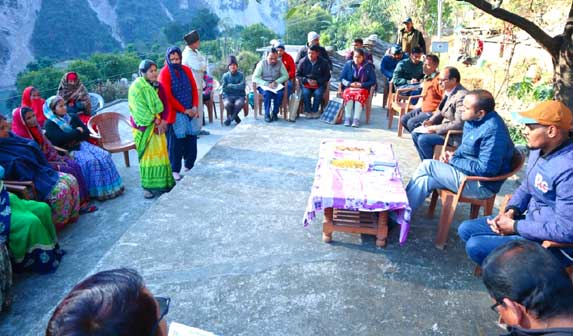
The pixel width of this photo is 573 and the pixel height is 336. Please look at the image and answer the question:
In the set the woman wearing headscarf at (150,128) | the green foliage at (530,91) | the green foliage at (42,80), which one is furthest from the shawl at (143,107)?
the green foliage at (42,80)

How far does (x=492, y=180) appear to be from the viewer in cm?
283

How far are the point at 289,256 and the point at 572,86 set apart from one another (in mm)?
2952

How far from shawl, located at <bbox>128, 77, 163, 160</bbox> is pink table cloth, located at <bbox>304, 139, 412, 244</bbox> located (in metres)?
1.87

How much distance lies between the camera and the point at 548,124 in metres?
2.19

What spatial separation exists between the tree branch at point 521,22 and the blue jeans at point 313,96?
3417 mm

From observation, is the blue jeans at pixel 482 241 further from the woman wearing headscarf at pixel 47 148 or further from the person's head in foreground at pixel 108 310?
the woman wearing headscarf at pixel 47 148

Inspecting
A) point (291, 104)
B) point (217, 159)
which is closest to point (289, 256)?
point (217, 159)

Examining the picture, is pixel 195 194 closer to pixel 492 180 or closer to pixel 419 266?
pixel 419 266

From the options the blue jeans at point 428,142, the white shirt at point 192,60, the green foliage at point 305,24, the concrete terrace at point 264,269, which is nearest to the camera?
the concrete terrace at point 264,269

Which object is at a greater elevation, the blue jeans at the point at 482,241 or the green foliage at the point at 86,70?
the blue jeans at the point at 482,241

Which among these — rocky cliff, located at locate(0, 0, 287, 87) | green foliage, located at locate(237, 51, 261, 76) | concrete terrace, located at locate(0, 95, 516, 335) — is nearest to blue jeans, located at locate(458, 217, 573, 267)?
concrete terrace, located at locate(0, 95, 516, 335)

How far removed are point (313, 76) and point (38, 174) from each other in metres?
4.35

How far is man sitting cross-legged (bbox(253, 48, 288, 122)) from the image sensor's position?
254 inches

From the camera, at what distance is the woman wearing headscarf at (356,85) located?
20.5 ft
